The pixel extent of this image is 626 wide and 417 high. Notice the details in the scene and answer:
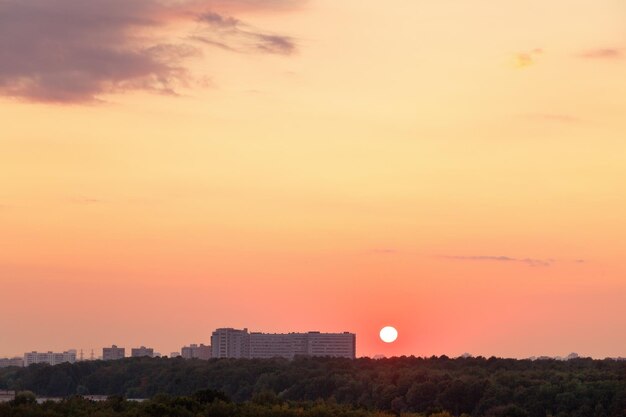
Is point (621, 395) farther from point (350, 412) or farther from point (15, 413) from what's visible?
point (15, 413)

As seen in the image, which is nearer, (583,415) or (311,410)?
(311,410)

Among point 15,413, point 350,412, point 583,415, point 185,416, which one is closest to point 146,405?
point 185,416

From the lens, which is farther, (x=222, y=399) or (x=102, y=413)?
(x=222, y=399)

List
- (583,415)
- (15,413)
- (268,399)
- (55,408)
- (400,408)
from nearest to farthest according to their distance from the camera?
1. (15,413)
2. (55,408)
3. (268,399)
4. (583,415)
5. (400,408)

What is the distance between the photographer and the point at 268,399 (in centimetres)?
15112

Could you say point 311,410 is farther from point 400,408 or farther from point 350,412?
point 400,408

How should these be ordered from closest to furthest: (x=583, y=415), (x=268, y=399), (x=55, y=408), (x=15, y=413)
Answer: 1. (x=15, y=413)
2. (x=55, y=408)
3. (x=268, y=399)
4. (x=583, y=415)

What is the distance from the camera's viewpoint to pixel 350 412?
5325 inches

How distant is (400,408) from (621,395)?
33.9 metres

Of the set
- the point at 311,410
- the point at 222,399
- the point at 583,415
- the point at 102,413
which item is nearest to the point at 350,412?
the point at 311,410

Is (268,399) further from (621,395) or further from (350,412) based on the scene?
(621,395)

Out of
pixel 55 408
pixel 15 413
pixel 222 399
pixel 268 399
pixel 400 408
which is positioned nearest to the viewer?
pixel 15 413

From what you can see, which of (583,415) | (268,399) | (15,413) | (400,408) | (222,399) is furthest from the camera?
(400,408)

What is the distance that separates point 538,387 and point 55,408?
88267mm
